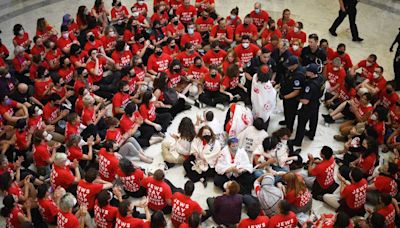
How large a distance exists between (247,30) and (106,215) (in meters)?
7.08

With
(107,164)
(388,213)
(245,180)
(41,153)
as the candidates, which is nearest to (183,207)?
(245,180)

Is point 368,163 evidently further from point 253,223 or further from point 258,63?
point 258,63

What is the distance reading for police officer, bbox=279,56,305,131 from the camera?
9188mm

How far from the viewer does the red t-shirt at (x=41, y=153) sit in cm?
837

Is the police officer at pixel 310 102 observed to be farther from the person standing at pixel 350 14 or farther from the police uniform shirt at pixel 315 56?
the person standing at pixel 350 14

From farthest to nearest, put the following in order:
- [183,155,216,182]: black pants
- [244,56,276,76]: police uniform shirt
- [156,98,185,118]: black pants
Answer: [156,98,185,118]: black pants
[244,56,276,76]: police uniform shirt
[183,155,216,182]: black pants

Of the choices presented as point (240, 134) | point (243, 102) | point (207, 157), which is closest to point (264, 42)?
point (243, 102)

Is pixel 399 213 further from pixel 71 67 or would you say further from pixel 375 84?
pixel 71 67

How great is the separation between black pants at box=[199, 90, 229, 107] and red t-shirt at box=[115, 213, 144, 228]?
4.44 meters

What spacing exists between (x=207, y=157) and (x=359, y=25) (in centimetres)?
834

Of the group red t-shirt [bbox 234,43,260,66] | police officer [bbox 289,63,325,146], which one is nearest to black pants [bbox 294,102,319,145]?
police officer [bbox 289,63,325,146]

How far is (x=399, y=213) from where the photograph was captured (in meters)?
7.49

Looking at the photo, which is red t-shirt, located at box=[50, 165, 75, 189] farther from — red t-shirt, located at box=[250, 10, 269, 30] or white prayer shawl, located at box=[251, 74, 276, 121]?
red t-shirt, located at box=[250, 10, 269, 30]

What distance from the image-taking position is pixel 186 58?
1141cm
